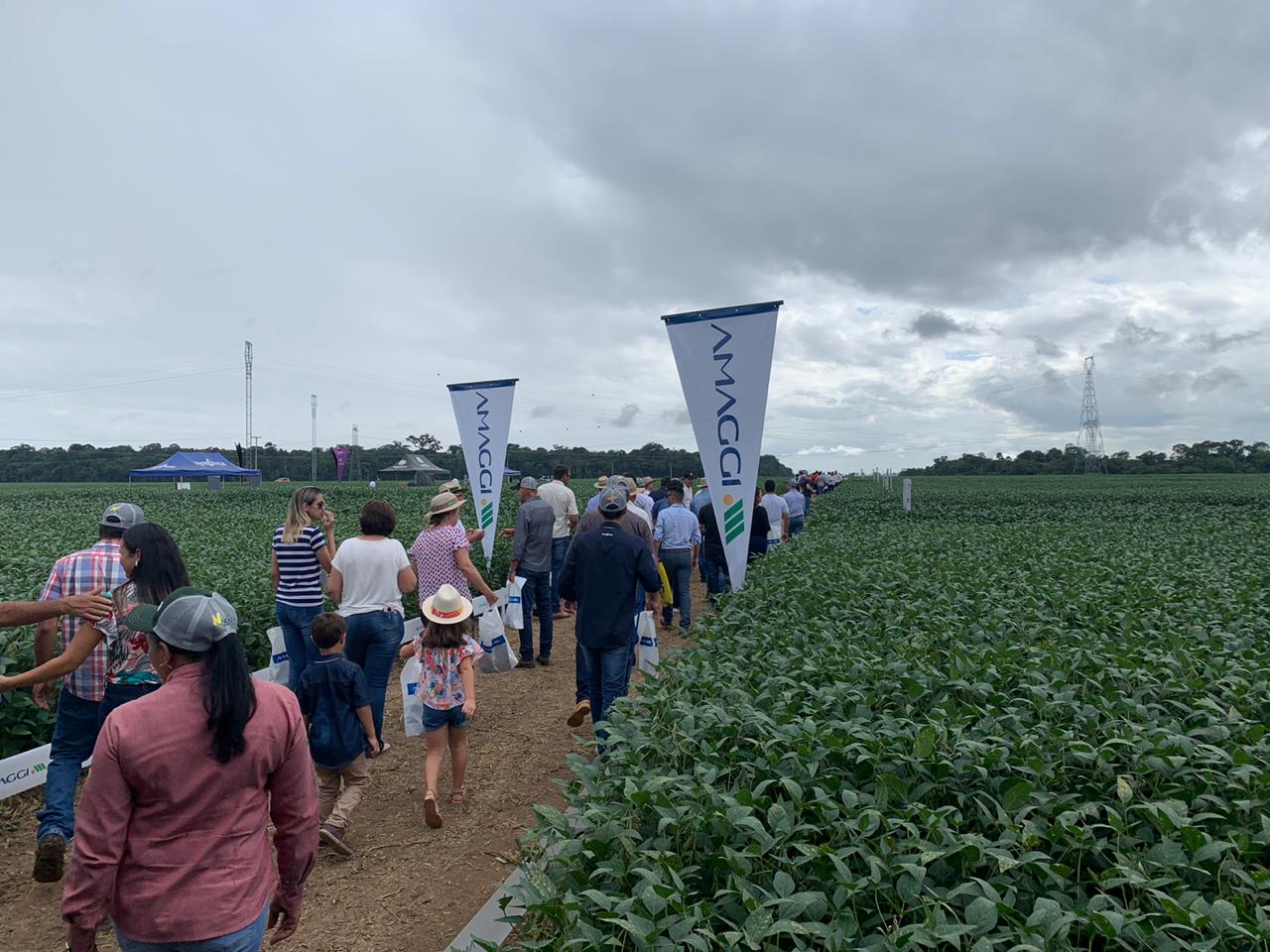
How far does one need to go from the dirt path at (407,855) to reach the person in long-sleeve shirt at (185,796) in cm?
187

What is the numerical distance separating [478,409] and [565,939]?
11303 mm

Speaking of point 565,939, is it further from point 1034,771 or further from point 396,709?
point 396,709

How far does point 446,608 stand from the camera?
17.4ft

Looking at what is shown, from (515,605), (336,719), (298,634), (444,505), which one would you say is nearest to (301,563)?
(298,634)

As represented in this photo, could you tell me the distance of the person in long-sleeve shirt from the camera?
2160 millimetres

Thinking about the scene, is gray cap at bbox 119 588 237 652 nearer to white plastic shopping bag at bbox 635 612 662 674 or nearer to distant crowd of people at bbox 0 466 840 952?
distant crowd of people at bbox 0 466 840 952

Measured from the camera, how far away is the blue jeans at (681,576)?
404 inches

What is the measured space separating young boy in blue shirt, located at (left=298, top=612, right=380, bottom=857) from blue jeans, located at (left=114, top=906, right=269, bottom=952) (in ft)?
8.28

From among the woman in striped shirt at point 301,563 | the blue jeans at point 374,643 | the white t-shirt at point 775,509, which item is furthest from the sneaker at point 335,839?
the white t-shirt at point 775,509

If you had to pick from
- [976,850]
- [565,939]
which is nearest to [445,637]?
[565,939]

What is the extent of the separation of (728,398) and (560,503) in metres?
2.69

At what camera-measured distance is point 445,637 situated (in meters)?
5.27

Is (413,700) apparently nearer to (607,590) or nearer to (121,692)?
(607,590)

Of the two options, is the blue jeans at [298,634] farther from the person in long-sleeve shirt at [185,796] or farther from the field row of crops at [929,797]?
the person in long-sleeve shirt at [185,796]
